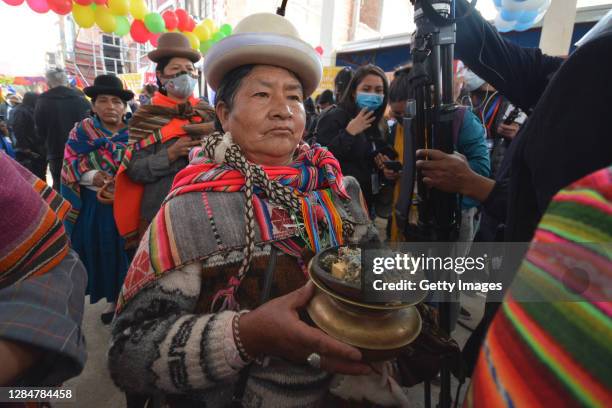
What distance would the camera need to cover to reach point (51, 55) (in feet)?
70.0

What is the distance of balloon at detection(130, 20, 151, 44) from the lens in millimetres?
8094

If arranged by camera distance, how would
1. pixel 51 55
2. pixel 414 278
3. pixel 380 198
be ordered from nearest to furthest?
pixel 414 278, pixel 380 198, pixel 51 55

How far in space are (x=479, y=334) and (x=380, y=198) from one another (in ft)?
7.46

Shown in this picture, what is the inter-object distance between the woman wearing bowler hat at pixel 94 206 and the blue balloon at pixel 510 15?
6.77 metres

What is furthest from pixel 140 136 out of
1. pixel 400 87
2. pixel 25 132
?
pixel 25 132

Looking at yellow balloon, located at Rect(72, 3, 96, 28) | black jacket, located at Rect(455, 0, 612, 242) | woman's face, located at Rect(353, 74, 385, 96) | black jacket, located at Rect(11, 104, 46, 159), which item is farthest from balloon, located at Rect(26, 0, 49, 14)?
black jacket, located at Rect(455, 0, 612, 242)

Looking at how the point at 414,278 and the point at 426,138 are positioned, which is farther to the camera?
the point at 426,138

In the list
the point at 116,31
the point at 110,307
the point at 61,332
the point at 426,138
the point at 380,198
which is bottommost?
the point at 110,307

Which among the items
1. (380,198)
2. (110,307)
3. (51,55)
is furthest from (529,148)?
(51,55)

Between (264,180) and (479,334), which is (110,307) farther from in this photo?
(479,334)

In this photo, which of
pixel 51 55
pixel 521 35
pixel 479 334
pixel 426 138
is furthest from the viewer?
pixel 51 55

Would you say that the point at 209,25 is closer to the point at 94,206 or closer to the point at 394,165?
the point at 94,206

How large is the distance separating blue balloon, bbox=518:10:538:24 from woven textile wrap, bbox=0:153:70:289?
7549mm

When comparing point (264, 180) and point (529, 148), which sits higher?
point (529, 148)
